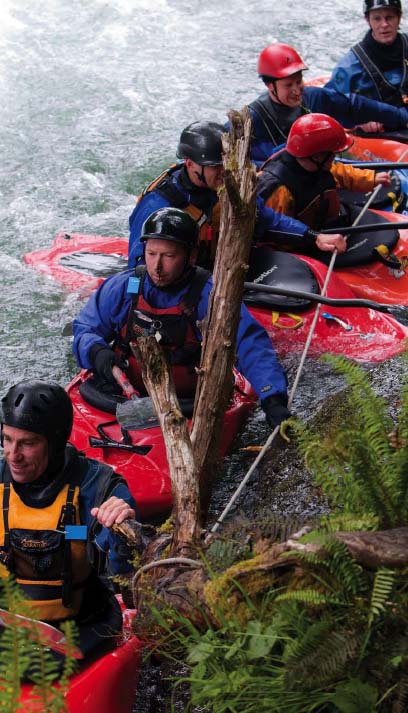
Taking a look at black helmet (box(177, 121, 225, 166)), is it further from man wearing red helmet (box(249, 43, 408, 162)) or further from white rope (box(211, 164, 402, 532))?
man wearing red helmet (box(249, 43, 408, 162))

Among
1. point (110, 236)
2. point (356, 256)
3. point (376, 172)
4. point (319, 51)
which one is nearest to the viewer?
point (356, 256)

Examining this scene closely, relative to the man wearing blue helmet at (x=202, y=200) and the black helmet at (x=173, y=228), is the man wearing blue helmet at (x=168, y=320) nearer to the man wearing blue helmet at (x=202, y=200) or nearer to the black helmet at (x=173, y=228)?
the black helmet at (x=173, y=228)

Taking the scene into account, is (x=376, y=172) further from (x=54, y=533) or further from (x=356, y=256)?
(x=54, y=533)

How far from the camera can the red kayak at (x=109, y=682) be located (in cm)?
314

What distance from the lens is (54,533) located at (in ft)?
10.7

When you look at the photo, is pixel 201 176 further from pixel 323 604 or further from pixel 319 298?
pixel 323 604

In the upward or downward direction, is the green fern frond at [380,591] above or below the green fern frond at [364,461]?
below

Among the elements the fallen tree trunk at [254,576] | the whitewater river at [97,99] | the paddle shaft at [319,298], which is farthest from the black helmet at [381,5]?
the fallen tree trunk at [254,576]

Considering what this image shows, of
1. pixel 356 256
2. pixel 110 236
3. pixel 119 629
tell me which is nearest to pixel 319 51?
pixel 110 236

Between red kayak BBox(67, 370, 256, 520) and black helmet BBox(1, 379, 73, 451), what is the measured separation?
1.36 m

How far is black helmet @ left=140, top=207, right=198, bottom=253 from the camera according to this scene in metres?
4.71

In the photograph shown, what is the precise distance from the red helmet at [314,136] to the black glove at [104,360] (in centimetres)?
204

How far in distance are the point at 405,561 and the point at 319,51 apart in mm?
11868

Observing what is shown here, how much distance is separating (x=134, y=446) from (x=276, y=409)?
779 millimetres
